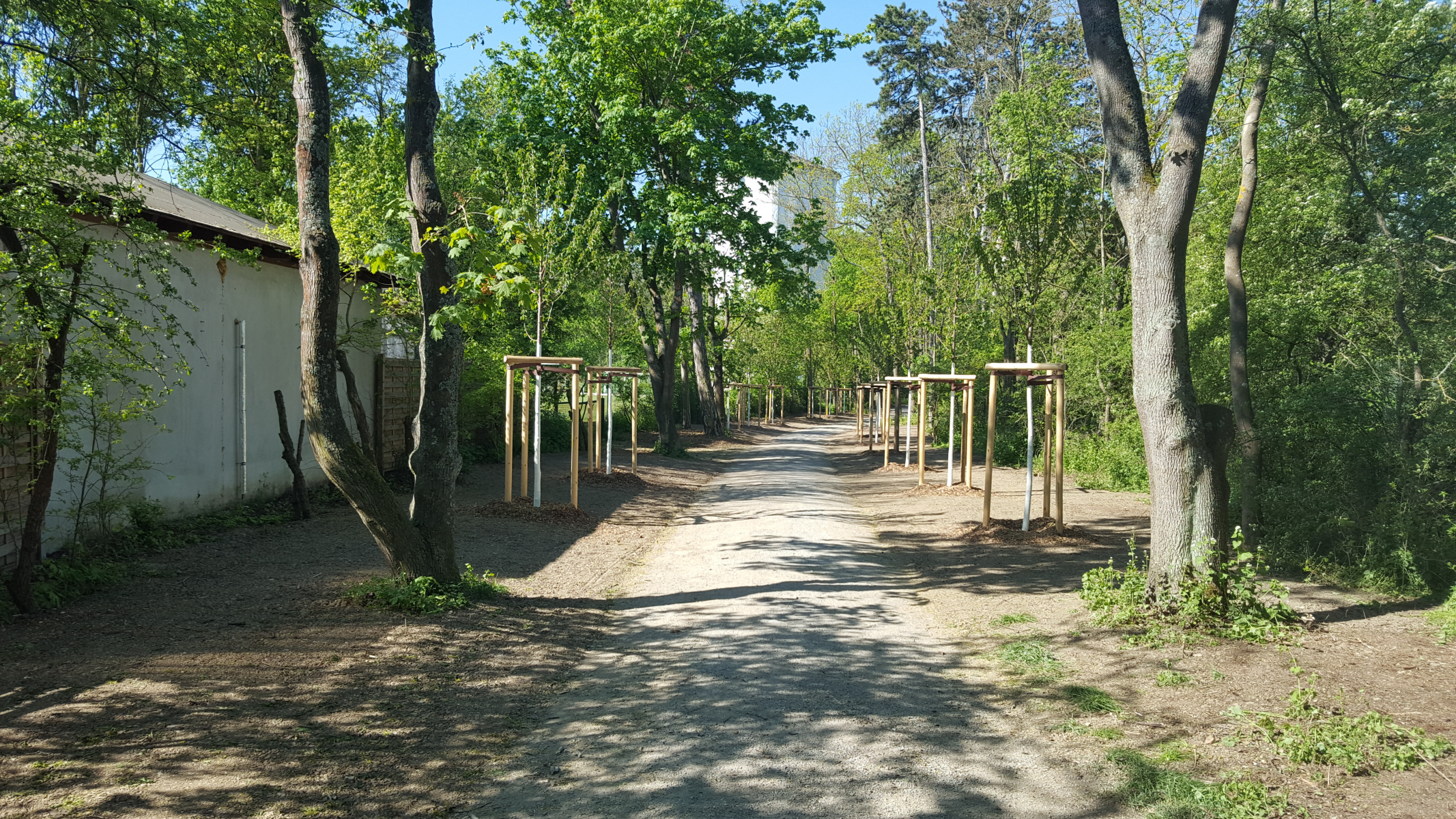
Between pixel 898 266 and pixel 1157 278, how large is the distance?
2252 centimetres

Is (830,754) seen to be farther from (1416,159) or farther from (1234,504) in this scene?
(1416,159)

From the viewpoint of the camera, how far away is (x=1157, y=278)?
255 inches

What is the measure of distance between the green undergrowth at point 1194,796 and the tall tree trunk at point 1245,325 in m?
5.94

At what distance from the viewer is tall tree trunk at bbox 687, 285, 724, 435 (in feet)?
88.9

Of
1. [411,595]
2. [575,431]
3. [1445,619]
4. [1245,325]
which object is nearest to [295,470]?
[575,431]

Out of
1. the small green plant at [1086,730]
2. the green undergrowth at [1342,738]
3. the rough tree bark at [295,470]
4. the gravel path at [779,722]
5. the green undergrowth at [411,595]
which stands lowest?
the gravel path at [779,722]

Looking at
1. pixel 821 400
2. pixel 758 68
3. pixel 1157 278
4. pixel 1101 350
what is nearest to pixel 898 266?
pixel 758 68

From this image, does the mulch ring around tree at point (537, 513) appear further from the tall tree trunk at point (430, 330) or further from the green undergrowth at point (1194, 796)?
the green undergrowth at point (1194, 796)

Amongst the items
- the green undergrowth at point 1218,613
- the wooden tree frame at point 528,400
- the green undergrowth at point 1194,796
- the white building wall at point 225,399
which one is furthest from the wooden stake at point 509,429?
the green undergrowth at point 1194,796

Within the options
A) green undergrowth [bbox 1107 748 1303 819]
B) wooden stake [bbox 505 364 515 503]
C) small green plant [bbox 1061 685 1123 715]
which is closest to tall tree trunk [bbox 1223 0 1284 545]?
small green plant [bbox 1061 685 1123 715]

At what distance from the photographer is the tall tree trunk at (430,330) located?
676cm

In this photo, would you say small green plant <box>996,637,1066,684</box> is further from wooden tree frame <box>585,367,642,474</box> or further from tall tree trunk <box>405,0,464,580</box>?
wooden tree frame <box>585,367,642,474</box>

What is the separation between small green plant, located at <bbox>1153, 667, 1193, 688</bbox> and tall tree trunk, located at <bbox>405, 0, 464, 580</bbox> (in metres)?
5.11

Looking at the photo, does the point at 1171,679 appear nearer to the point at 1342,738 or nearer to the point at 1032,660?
the point at 1032,660
